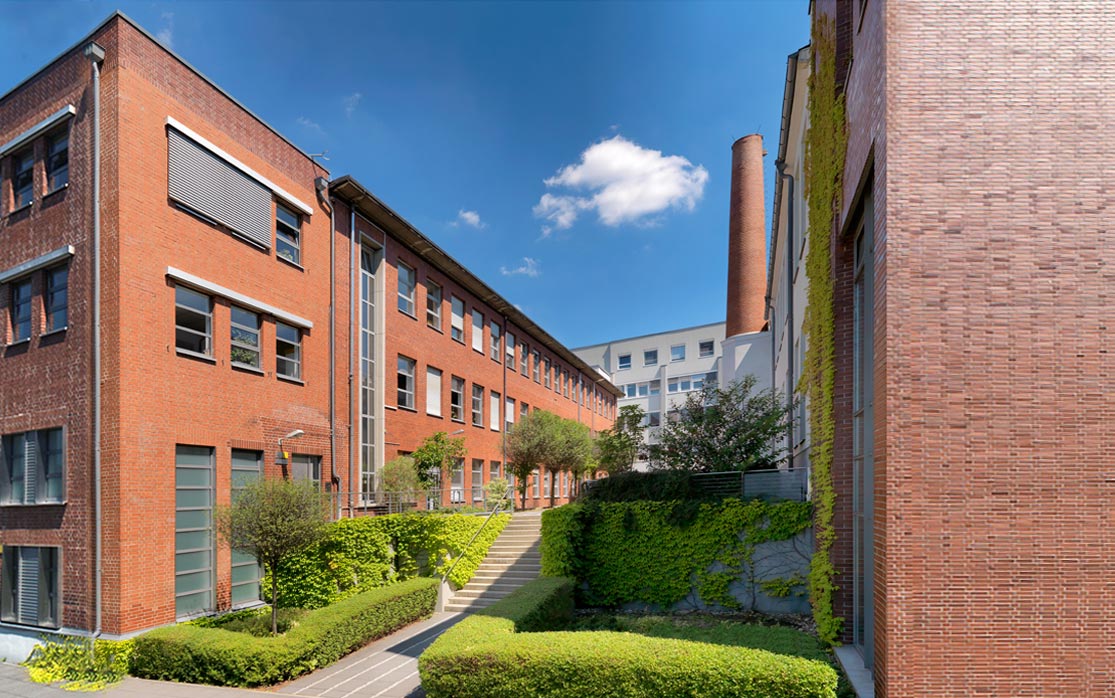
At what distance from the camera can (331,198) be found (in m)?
17.9

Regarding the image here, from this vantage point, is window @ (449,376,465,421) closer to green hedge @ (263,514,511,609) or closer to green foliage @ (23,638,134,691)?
green hedge @ (263,514,511,609)

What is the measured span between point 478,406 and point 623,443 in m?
8.54

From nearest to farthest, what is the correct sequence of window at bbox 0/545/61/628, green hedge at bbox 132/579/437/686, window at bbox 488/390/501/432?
green hedge at bbox 132/579/437/686
window at bbox 0/545/61/628
window at bbox 488/390/501/432

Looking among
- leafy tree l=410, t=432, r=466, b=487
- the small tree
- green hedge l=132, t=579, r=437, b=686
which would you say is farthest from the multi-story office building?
leafy tree l=410, t=432, r=466, b=487

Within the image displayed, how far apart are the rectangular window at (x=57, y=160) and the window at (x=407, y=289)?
947 cm

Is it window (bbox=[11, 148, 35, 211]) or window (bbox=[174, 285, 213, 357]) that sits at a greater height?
window (bbox=[11, 148, 35, 211])

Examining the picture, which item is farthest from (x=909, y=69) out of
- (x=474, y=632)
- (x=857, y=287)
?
(x=474, y=632)

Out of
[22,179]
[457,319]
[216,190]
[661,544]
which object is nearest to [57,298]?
[22,179]

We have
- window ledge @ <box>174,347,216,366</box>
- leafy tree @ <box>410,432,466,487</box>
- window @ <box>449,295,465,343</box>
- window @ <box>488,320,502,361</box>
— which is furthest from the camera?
window @ <box>488,320,502,361</box>

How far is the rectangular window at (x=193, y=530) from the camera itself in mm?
12445

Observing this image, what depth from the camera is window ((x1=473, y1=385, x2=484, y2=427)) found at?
2706 centimetres

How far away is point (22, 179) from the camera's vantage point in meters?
14.1

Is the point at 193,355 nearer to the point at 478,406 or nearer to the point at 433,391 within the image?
the point at 433,391

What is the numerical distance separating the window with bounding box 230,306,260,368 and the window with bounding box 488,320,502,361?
46.5 feet
